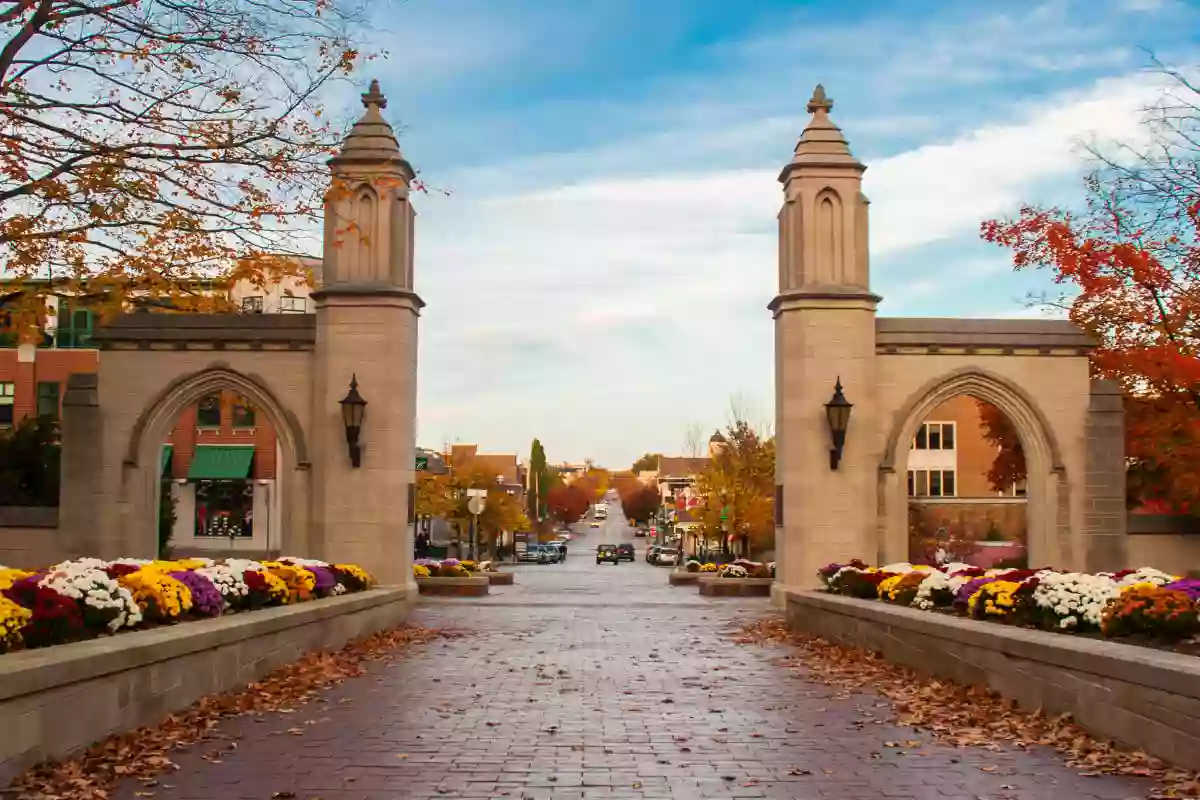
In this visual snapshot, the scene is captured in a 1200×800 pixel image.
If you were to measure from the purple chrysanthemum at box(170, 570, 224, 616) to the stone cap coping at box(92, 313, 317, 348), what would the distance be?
9.96m

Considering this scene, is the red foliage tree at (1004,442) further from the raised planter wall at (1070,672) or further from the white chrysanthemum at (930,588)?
the raised planter wall at (1070,672)

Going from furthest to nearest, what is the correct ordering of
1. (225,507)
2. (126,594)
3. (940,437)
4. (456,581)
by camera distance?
1. (940,437)
2. (225,507)
3. (456,581)
4. (126,594)

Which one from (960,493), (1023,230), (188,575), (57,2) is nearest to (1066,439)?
(1023,230)

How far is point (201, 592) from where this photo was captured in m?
12.0

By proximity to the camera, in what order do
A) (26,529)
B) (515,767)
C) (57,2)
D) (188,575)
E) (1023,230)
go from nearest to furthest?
(515,767), (188,575), (57,2), (26,529), (1023,230)

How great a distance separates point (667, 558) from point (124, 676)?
64084 millimetres

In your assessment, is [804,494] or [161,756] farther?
[804,494]

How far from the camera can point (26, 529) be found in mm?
21344

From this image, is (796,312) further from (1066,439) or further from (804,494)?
(1066,439)

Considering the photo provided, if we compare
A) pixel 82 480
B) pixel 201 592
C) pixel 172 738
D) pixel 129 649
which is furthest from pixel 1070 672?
pixel 82 480

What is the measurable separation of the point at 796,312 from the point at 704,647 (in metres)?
7.71

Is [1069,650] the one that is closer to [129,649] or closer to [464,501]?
[129,649]

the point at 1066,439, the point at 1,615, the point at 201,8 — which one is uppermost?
the point at 201,8

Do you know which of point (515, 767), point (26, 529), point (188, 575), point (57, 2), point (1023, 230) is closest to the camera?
point (515, 767)
